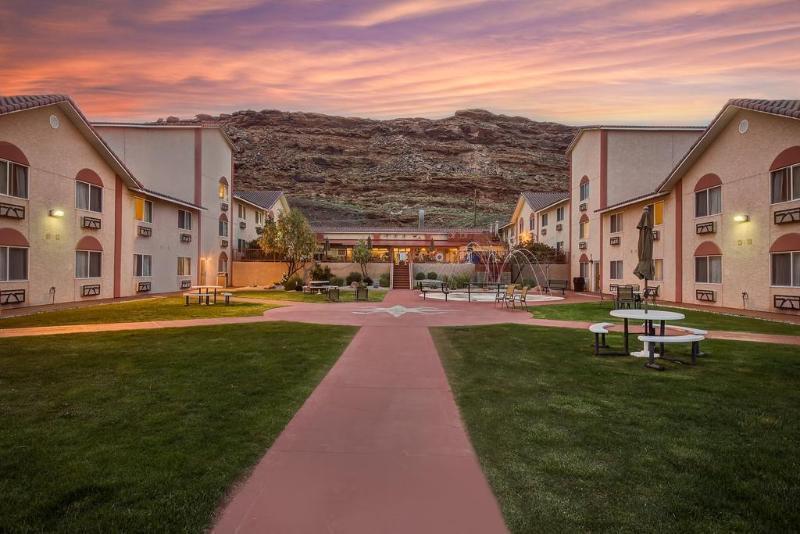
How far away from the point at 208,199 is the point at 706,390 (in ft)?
111

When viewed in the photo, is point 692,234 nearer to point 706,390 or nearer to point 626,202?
point 626,202

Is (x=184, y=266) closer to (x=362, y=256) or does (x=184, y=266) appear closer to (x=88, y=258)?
(x=88, y=258)

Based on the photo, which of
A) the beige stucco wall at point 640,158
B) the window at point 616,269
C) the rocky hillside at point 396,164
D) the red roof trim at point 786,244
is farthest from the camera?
the rocky hillside at point 396,164

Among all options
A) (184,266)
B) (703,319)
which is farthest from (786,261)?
(184,266)

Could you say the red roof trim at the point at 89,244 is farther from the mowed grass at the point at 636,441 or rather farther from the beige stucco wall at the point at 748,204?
the beige stucco wall at the point at 748,204

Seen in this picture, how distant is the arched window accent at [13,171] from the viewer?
17.0m

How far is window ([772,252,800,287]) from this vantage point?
54.0 ft

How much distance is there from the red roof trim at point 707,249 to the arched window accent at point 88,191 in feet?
99.6

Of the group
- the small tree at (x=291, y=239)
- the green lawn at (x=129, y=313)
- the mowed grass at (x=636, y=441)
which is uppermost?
the small tree at (x=291, y=239)

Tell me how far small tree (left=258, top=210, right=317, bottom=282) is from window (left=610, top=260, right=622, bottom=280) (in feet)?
73.9

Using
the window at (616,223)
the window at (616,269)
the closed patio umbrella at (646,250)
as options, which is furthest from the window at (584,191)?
the closed patio umbrella at (646,250)

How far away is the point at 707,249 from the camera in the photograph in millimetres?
20719

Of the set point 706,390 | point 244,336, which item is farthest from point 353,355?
point 706,390

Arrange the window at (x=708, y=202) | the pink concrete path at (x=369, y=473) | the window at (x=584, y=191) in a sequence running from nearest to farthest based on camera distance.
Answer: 1. the pink concrete path at (x=369, y=473)
2. the window at (x=708, y=202)
3. the window at (x=584, y=191)
